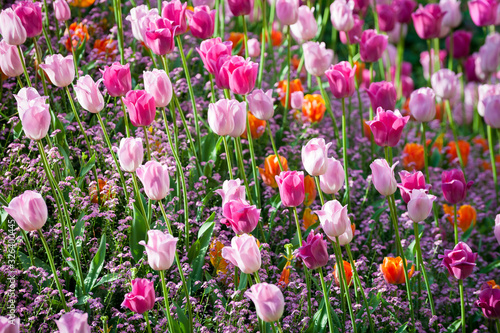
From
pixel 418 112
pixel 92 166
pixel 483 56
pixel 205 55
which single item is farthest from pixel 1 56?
pixel 483 56

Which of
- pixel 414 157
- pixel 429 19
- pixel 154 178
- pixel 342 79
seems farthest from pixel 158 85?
pixel 429 19

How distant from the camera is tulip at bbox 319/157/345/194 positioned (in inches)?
60.2

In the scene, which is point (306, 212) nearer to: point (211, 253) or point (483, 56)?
point (211, 253)

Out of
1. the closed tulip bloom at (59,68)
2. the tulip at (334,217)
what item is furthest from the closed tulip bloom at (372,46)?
the closed tulip bloom at (59,68)

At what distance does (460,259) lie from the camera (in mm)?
1503

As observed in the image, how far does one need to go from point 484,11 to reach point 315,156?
67.3 inches

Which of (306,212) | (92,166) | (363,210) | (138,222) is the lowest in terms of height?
(363,210)

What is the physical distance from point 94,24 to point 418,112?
1.63 metres

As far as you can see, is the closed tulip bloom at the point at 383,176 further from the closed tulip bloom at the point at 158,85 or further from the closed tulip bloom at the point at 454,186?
the closed tulip bloom at the point at 158,85

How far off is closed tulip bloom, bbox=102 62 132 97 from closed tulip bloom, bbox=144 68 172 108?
0.28 ft

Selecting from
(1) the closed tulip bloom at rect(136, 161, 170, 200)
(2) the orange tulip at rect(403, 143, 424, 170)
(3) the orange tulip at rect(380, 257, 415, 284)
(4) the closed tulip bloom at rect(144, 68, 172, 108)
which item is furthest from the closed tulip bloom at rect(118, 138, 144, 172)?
(2) the orange tulip at rect(403, 143, 424, 170)

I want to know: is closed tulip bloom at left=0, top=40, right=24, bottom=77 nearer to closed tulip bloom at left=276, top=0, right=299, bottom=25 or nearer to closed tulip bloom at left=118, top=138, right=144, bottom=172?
closed tulip bloom at left=118, top=138, right=144, bottom=172

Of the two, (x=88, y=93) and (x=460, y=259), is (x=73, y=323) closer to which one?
(x=88, y=93)

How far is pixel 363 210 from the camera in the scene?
2223mm
